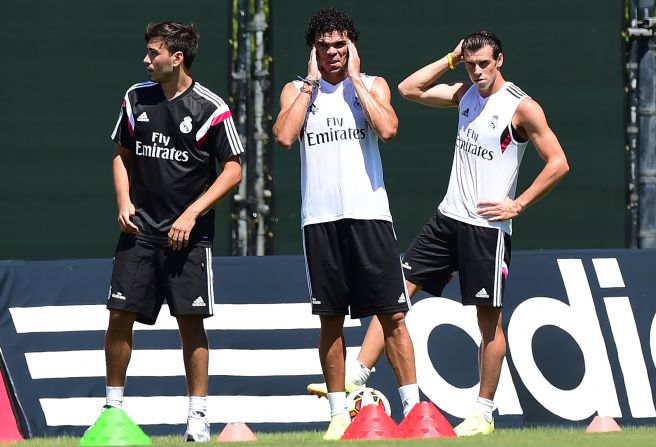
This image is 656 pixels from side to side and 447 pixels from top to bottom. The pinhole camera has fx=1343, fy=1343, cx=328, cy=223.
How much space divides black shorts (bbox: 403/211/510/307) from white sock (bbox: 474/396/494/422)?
0.52 metres

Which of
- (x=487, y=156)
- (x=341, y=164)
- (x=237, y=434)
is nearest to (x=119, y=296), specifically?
(x=237, y=434)

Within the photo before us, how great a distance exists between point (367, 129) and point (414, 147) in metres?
2.72

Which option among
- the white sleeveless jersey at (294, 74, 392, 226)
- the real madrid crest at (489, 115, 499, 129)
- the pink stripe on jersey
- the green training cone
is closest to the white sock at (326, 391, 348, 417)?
the white sleeveless jersey at (294, 74, 392, 226)

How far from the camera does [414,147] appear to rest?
31.5 ft

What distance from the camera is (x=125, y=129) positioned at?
23.0ft

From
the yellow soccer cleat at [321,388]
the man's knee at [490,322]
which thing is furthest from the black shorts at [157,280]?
the man's knee at [490,322]

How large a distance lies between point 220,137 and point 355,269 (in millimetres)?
981

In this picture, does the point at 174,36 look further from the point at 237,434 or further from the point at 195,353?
the point at 237,434

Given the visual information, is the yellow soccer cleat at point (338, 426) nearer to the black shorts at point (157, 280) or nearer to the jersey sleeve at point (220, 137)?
the black shorts at point (157, 280)

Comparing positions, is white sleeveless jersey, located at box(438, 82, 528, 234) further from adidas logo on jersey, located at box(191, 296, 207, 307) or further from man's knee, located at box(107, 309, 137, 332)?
man's knee, located at box(107, 309, 137, 332)

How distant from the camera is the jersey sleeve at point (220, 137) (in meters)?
6.95

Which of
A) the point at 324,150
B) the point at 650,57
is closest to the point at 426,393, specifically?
the point at 324,150

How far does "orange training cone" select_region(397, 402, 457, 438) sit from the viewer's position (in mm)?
6398

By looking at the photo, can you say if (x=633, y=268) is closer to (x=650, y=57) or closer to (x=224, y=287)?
(x=650, y=57)
